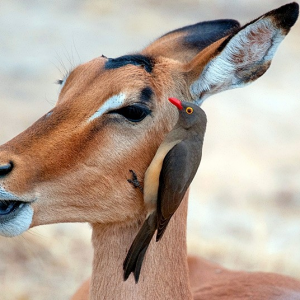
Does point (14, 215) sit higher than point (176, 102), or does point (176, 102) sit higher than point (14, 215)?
point (176, 102)

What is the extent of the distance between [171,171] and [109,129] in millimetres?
419

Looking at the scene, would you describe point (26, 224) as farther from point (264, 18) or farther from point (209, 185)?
point (209, 185)

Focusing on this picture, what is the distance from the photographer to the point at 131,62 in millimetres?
3945

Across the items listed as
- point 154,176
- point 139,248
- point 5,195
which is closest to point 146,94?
point 154,176

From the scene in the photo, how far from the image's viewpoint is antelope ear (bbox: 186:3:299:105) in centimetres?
357

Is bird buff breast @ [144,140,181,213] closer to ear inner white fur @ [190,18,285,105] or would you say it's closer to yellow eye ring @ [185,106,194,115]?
yellow eye ring @ [185,106,194,115]

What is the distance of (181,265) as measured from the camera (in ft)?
13.6

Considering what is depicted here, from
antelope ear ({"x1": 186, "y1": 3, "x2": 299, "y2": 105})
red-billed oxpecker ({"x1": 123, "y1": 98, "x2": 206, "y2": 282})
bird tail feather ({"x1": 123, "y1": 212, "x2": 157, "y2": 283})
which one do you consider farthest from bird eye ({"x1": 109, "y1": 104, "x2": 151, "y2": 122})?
bird tail feather ({"x1": 123, "y1": 212, "x2": 157, "y2": 283})

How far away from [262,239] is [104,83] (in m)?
5.73

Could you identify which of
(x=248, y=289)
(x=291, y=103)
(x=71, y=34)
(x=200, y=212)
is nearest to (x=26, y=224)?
(x=248, y=289)

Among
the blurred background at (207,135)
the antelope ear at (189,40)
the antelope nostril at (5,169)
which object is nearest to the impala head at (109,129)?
the antelope nostril at (5,169)

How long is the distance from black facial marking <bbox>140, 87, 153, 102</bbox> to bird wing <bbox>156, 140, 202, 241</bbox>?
32 cm

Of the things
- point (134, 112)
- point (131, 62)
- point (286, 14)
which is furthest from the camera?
point (131, 62)

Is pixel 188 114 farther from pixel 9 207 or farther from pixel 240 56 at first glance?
pixel 9 207
